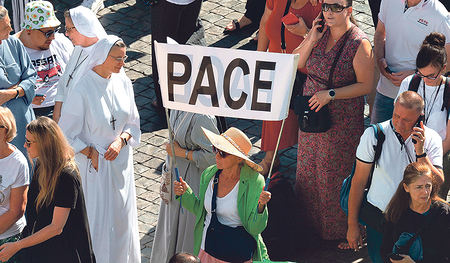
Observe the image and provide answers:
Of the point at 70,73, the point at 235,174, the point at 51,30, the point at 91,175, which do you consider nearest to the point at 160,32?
the point at 51,30

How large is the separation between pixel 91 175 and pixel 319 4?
2.93m

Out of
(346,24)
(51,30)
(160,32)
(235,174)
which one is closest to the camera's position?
(235,174)

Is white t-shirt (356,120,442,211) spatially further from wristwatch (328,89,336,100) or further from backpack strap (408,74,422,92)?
wristwatch (328,89,336,100)

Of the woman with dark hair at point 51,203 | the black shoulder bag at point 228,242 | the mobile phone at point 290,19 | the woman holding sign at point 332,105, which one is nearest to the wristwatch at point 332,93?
the woman holding sign at point 332,105

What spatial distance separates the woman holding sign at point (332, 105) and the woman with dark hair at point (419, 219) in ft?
5.00

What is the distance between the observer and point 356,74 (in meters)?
6.39

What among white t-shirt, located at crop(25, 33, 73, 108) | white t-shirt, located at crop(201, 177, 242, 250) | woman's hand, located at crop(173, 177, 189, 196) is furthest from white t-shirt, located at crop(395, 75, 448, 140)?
white t-shirt, located at crop(25, 33, 73, 108)

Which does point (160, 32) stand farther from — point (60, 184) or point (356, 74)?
point (60, 184)

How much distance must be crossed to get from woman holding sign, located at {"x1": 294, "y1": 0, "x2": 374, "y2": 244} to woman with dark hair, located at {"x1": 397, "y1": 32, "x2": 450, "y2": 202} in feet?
1.70

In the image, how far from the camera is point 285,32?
743 centimetres

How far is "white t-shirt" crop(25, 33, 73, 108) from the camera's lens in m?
8.02

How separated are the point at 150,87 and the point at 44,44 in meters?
2.40

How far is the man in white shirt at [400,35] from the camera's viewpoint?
6.66 metres

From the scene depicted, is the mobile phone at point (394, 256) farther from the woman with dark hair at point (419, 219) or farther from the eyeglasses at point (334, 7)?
the eyeglasses at point (334, 7)
